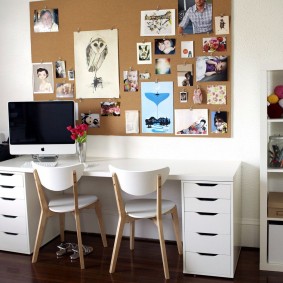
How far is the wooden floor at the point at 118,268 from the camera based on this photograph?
2975 mm

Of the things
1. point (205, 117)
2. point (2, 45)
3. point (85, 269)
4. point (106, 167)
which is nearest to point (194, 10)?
point (205, 117)

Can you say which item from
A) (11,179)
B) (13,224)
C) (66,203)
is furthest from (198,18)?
(13,224)

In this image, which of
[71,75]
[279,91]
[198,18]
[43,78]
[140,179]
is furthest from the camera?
[43,78]

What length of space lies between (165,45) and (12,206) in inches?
70.6

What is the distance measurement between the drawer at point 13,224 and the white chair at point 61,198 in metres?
0.24

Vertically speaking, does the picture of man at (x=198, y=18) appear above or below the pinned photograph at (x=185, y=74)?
above

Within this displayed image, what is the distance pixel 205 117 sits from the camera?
3449 mm

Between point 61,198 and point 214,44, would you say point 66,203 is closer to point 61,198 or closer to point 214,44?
point 61,198

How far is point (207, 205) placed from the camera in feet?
9.56

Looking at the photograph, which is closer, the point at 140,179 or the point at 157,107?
the point at 140,179

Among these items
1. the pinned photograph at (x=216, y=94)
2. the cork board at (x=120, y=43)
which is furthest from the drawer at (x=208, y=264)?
the pinned photograph at (x=216, y=94)

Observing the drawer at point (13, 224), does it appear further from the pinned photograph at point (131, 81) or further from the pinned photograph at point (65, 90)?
the pinned photograph at point (131, 81)

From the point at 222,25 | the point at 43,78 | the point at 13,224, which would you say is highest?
the point at 222,25

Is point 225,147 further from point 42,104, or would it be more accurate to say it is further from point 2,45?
point 2,45
